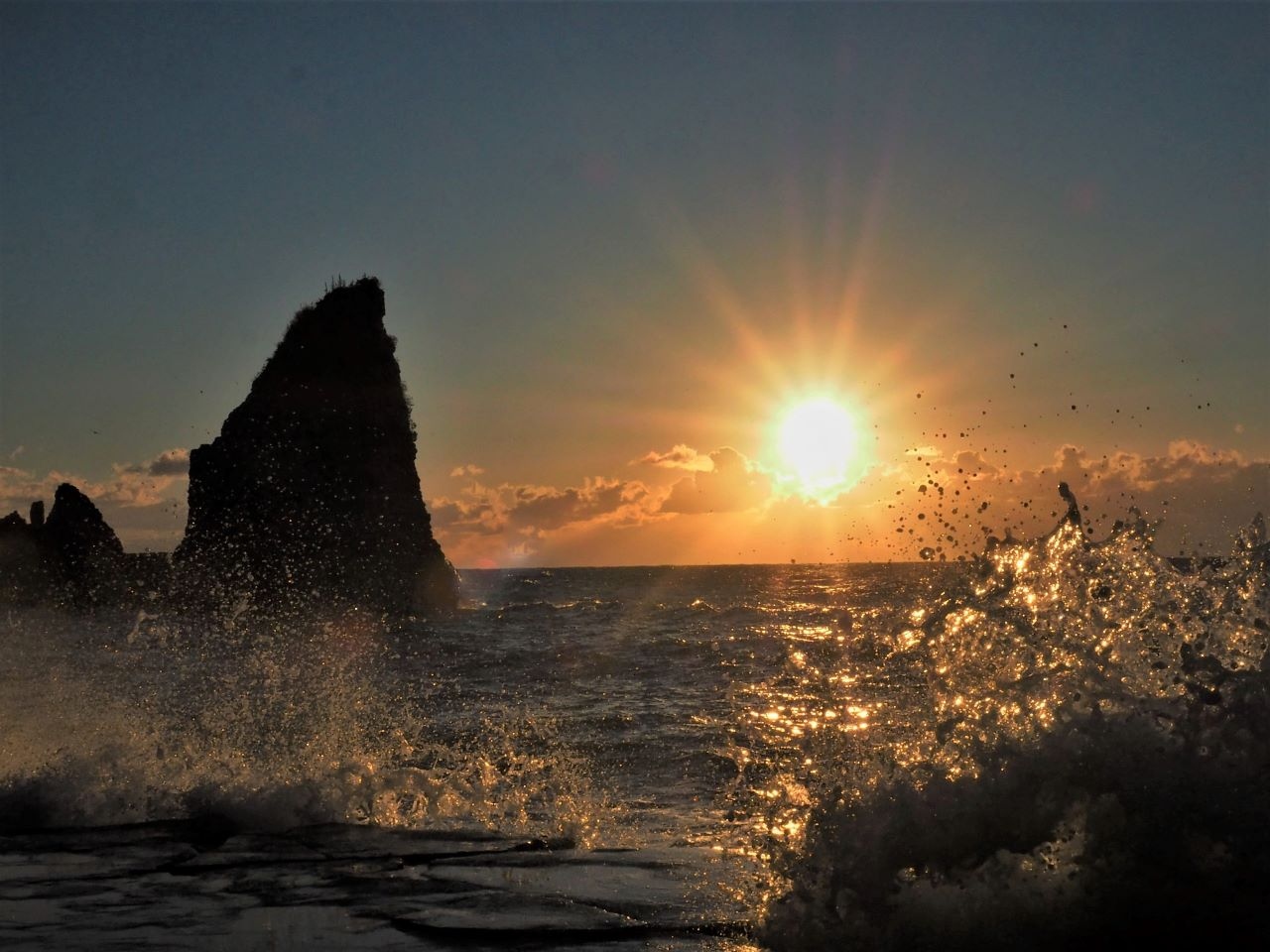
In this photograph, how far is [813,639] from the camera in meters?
30.1

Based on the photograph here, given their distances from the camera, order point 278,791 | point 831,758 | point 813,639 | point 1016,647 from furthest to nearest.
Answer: point 813,639 < point 278,791 < point 1016,647 < point 831,758

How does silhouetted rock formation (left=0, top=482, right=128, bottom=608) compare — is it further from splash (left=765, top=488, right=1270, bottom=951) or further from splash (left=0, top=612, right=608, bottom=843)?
splash (left=765, top=488, right=1270, bottom=951)

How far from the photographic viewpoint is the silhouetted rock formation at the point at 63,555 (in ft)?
203

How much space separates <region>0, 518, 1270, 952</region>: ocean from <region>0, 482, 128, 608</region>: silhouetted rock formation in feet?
178

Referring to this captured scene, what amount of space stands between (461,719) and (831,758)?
8091 millimetres

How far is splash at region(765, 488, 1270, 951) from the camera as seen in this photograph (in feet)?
17.3

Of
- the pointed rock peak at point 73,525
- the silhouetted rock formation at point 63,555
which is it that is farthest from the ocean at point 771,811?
the pointed rock peak at point 73,525

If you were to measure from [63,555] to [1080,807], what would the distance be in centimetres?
6731

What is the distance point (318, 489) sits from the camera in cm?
4816

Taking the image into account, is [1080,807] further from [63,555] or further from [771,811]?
[63,555]

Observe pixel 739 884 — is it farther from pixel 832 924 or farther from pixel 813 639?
pixel 813 639

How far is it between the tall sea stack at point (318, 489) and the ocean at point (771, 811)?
Result: 35.7 meters

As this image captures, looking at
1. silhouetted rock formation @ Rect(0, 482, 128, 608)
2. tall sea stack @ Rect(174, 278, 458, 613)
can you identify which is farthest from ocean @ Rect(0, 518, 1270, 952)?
silhouetted rock formation @ Rect(0, 482, 128, 608)

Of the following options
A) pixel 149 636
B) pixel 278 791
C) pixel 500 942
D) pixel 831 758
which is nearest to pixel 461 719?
pixel 278 791
